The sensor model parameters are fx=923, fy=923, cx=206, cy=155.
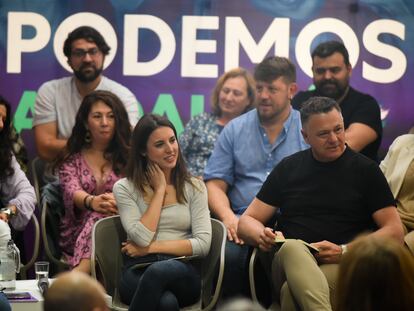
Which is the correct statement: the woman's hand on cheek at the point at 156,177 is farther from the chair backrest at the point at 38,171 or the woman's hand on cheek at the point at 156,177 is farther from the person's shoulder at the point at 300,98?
the person's shoulder at the point at 300,98

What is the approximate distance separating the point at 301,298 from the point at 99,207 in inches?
61.6

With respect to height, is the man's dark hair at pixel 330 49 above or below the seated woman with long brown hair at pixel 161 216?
above

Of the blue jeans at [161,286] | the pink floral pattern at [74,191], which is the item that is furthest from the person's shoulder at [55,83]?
the blue jeans at [161,286]

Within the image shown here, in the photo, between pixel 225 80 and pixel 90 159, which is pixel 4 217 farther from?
pixel 225 80

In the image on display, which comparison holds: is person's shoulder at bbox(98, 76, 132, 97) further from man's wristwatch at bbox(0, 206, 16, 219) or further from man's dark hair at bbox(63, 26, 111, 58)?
man's wristwatch at bbox(0, 206, 16, 219)

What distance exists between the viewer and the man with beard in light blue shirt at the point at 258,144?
5.71 m

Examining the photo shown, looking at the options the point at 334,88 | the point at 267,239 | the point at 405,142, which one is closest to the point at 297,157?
the point at 267,239

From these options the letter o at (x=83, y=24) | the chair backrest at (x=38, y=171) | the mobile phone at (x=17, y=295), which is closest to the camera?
the mobile phone at (x=17, y=295)

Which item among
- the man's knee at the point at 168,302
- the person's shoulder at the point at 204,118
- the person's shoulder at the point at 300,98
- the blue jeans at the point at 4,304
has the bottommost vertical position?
the man's knee at the point at 168,302

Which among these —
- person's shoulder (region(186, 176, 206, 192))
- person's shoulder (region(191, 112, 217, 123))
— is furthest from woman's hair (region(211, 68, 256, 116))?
person's shoulder (region(186, 176, 206, 192))

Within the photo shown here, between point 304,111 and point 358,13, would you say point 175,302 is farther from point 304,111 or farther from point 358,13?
point 358,13

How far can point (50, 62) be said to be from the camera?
6.48 meters

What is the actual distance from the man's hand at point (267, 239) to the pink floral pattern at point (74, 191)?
1164 millimetres

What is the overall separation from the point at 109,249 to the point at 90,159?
86 cm
